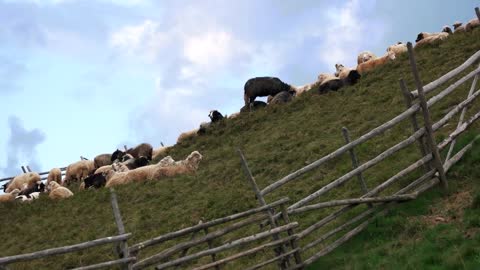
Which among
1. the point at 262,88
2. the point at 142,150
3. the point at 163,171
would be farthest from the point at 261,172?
the point at 142,150

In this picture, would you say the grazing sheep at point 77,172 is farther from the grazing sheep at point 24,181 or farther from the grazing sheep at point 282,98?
the grazing sheep at point 282,98

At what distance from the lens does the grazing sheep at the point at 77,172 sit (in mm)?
29578

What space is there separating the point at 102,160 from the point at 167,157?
10358 mm

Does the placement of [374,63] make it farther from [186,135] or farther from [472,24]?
[186,135]

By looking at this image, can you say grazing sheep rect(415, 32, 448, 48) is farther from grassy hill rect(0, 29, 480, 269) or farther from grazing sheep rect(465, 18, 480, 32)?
grazing sheep rect(465, 18, 480, 32)

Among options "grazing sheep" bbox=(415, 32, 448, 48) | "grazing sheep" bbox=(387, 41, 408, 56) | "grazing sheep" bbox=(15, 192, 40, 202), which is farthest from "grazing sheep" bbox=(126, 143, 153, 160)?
"grazing sheep" bbox=(415, 32, 448, 48)

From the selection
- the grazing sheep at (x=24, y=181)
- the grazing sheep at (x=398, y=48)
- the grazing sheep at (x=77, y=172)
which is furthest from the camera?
the grazing sheep at (x=77, y=172)

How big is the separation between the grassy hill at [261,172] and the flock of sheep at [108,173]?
811 millimetres

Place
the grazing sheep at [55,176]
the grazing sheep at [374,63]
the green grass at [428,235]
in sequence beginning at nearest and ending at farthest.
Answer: the green grass at [428,235], the grazing sheep at [374,63], the grazing sheep at [55,176]

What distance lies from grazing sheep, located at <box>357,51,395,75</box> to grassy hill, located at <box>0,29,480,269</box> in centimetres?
123

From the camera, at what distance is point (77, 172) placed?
29.7m

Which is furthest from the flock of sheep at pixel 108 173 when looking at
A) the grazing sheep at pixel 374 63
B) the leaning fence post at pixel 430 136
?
the leaning fence post at pixel 430 136

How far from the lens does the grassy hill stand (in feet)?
45.7

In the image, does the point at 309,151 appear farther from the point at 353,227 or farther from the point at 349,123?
the point at 353,227
